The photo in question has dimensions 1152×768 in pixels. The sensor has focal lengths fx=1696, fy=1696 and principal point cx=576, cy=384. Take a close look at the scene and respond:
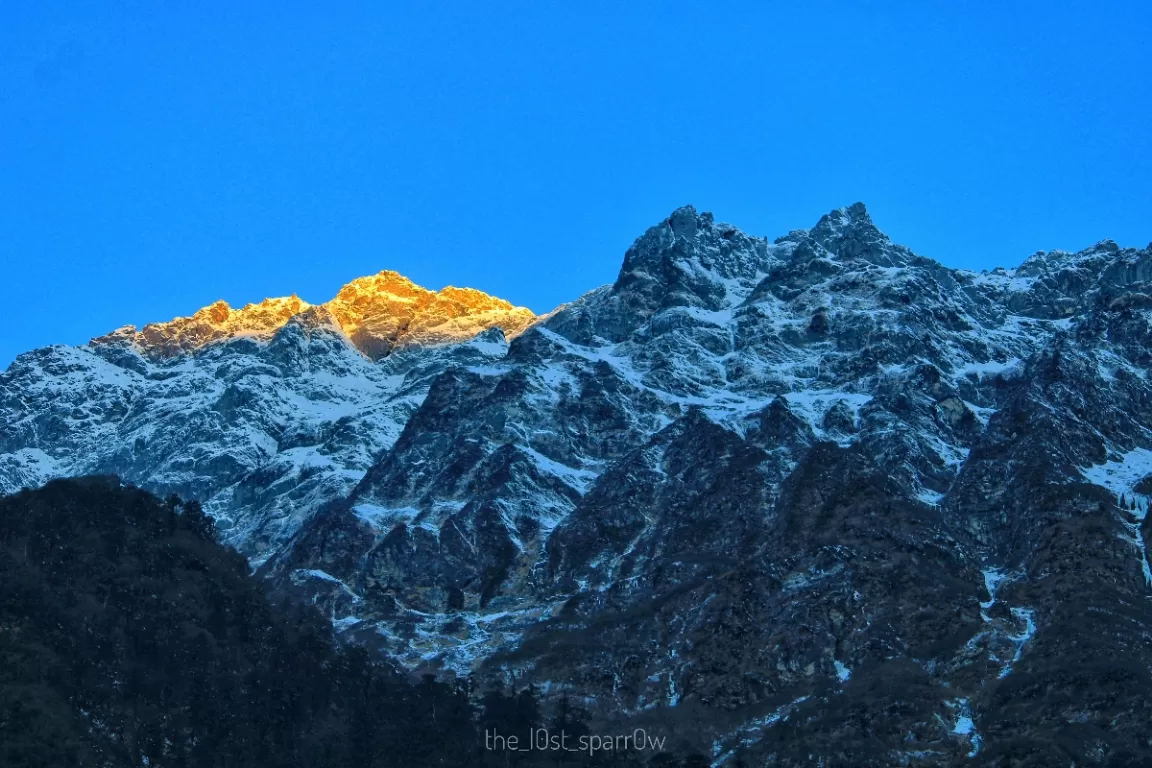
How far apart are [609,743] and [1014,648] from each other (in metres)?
44.2

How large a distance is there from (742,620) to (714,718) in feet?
Result: 54.6

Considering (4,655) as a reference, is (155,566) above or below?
above

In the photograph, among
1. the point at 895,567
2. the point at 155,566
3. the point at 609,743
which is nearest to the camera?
the point at 609,743

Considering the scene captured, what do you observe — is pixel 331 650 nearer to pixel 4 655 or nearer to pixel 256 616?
pixel 256 616

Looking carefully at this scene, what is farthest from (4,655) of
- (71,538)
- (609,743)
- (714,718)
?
(714,718)

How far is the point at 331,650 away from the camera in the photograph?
190m

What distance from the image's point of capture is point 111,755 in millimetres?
146250

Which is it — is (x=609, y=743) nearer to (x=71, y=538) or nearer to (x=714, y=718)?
(x=714, y=718)

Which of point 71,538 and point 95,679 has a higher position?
point 71,538

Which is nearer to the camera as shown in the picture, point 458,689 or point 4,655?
point 4,655

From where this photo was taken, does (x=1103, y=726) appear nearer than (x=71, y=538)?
Yes

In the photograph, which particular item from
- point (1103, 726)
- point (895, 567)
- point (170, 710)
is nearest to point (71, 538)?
point (170, 710)

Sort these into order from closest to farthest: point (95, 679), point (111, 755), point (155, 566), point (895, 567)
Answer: point (111, 755) → point (95, 679) → point (155, 566) → point (895, 567)

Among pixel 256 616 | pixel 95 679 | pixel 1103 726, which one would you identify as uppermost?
pixel 256 616
